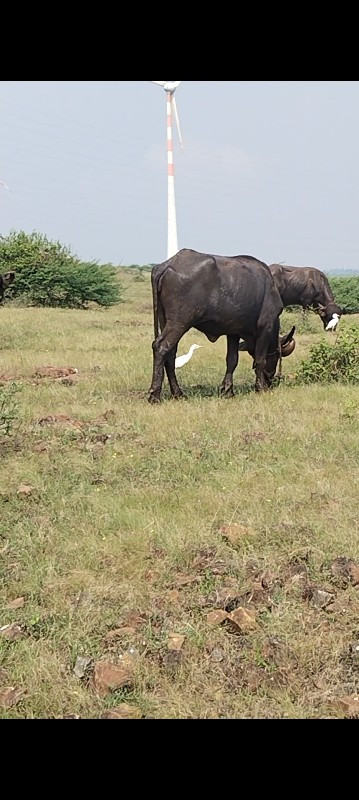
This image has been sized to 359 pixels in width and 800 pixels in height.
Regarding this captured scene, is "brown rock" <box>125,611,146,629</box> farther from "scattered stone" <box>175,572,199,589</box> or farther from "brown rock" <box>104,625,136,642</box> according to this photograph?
"scattered stone" <box>175,572,199,589</box>

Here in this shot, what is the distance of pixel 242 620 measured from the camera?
3070 millimetres

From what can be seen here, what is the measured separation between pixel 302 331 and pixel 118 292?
1119cm

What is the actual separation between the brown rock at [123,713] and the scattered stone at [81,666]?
0.29 meters

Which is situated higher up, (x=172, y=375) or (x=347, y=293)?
(x=172, y=375)

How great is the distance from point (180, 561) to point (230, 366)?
5326mm

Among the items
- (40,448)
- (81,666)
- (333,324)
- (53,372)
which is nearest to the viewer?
(81,666)

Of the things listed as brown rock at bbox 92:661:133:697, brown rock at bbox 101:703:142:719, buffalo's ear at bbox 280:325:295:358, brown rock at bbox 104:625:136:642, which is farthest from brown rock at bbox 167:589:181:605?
buffalo's ear at bbox 280:325:295:358

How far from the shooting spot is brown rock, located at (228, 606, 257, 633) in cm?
304

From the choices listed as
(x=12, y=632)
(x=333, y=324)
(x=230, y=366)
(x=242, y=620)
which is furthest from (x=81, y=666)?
(x=333, y=324)

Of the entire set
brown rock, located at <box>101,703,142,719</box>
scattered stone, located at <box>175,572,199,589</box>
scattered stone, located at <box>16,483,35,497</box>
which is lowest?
scattered stone, located at <box>16,483,35,497</box>

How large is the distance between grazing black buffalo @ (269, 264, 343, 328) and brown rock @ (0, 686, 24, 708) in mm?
14680

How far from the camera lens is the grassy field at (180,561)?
2.69m

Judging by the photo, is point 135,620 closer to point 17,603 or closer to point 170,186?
point 17,603

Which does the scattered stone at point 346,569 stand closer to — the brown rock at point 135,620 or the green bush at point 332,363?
the brown rock at point 135,620
